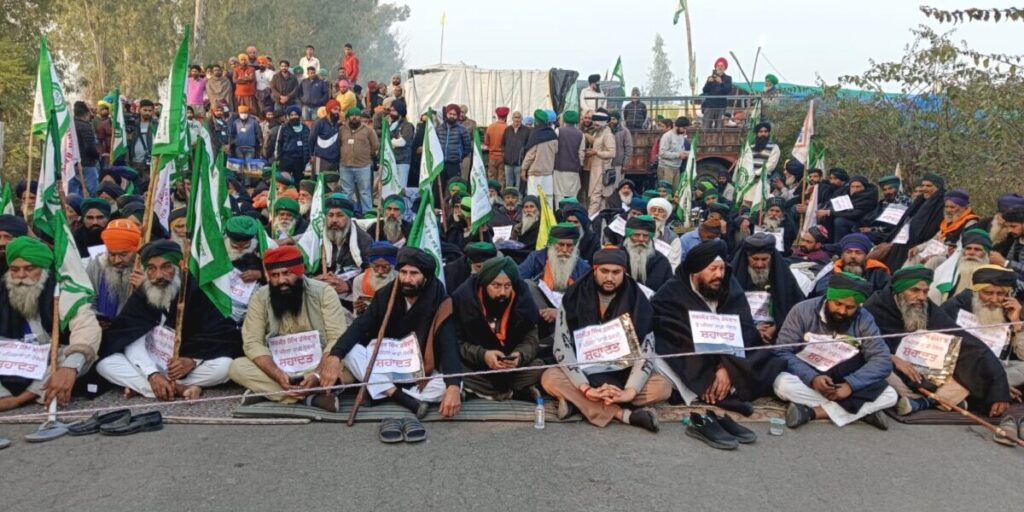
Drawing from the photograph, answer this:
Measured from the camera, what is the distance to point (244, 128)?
13.9 meters

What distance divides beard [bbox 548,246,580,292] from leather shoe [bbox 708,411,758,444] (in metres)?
2.17

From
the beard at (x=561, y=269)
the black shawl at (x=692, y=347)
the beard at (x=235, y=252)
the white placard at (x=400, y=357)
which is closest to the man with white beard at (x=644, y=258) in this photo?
the beard at (x=561, y=269)

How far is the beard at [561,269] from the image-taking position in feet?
24.0

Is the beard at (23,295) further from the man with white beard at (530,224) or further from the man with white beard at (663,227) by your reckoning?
the man with white beard at (663,227)

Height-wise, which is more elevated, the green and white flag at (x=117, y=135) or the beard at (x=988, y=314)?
the green and white flag at (x=117, y=135)

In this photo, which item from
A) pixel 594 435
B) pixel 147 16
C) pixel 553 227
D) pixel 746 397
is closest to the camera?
pixel 594 435

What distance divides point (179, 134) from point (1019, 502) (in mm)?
5733

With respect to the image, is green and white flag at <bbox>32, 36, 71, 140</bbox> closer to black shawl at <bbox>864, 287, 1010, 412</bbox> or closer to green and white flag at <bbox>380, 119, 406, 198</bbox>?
green and white flag at <bbox>380, 119, 406, 198</bbox>

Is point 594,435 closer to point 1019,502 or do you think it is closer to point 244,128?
point 1019,502

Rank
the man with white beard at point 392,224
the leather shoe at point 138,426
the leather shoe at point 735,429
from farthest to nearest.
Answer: the man with white beard at point 392,224 < the leather shoe at point 735,429 < the leather shoe at point 138,426

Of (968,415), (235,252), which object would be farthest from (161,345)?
(968,415)

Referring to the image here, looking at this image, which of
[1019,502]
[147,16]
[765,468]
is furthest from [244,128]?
[147,16]

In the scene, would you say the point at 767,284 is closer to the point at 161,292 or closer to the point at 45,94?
the point at 161,292

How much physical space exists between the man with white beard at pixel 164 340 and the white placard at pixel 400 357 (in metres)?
1.08
